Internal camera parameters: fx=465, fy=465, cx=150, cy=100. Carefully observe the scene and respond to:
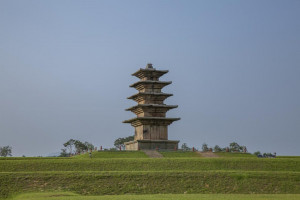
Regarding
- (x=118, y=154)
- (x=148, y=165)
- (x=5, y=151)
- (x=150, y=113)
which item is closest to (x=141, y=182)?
(x=148, y=165)

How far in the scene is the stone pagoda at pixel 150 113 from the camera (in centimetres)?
6069

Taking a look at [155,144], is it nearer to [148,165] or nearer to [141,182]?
[148,165]

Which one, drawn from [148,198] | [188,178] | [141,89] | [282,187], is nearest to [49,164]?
[188,178]

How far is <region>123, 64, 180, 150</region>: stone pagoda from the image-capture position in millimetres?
60688

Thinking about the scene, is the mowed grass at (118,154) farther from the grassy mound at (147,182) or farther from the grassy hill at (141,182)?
the grassy mound at (147,182)

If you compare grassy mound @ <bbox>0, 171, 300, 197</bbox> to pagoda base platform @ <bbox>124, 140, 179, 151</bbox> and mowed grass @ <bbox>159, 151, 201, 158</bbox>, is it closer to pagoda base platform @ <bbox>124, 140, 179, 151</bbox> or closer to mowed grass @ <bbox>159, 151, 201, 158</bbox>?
mowed grass @ <bbox>159, 151, 201, 158</bbox>

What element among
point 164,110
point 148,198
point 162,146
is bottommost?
point 148,198

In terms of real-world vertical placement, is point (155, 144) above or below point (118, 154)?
above

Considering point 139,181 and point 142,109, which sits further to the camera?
point 142,109

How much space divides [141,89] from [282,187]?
32995 millimetres

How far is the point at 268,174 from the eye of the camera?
37562 millimetres

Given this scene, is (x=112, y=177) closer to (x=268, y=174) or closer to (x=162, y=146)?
(x=268, y=174)

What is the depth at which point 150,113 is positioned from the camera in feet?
206

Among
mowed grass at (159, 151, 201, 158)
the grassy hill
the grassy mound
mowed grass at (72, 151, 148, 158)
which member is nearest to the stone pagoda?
mowed grass at (159, 151, 201, 158)
